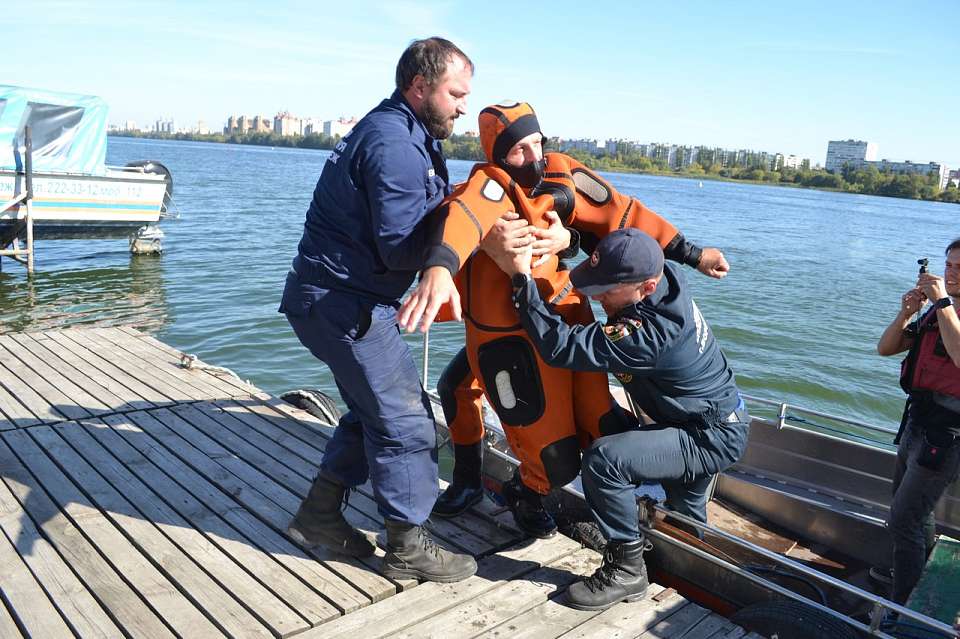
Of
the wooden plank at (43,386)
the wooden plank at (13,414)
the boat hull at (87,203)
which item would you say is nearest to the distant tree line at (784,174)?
the boat hull at (87,203)

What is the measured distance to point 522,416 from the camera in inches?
132

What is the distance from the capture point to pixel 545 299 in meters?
3.41

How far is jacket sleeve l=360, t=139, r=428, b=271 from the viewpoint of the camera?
2.78 m

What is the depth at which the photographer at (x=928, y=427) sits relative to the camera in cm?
386

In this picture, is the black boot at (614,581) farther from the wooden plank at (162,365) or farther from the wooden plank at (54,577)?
the wooden plank at (162,365)

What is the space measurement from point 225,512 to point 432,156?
2166 millimetres

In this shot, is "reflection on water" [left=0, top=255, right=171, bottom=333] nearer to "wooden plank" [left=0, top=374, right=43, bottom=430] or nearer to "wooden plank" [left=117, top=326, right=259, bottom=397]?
"wooden plank" [left=117, top=326, right=259, bottom=397]

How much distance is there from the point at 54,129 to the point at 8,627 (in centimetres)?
1673

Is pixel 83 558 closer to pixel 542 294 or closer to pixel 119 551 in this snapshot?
pixel 119 551

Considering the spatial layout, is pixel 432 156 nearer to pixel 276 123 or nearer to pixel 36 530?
pixel 36 530

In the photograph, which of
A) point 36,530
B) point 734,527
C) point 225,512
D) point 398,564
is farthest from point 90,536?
point 734,527

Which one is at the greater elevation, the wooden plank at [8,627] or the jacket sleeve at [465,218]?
the jacket sleeve at [465,218]

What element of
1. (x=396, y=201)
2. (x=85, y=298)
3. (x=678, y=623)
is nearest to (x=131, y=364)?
(x=396, y=201)

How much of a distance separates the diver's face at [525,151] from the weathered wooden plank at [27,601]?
101 inches
